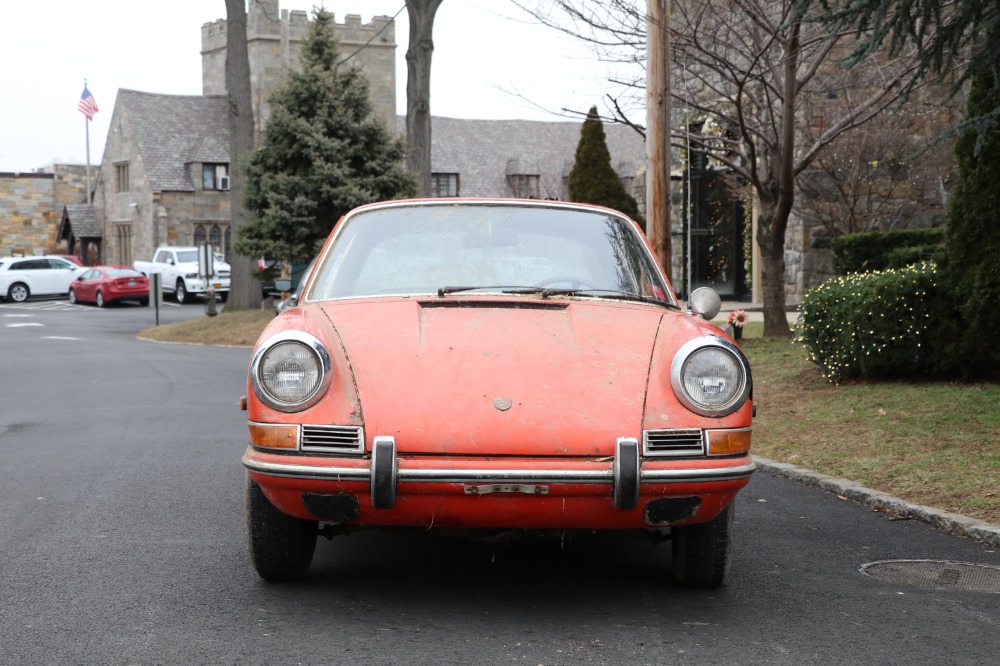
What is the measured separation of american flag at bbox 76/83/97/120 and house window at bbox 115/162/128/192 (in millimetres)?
2784

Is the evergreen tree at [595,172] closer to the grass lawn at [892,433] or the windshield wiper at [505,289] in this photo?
the grass lawn at [892,433]

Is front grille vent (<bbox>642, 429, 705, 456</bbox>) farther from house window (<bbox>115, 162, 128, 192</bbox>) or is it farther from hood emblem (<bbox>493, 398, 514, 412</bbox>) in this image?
house window (<bbox>115, 162, 128, 192</bbox>)

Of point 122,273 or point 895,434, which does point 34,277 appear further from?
point 895,434

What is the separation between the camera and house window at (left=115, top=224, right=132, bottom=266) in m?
60.4

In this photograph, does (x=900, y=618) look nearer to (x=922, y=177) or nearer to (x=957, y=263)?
(x=957, y=263)

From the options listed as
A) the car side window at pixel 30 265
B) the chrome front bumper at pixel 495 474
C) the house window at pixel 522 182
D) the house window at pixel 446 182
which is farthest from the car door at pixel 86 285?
the chrome front bumper at pixel 495 474

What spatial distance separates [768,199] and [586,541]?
10.7m

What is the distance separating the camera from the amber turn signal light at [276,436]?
4398 mm

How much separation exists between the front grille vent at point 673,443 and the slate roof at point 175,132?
5548 centimetres

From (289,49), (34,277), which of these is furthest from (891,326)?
(289,49)

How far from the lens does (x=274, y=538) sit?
15.7 ft

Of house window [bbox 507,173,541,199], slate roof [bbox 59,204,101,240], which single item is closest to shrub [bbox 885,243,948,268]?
house window [bbox 507,173,541,199]

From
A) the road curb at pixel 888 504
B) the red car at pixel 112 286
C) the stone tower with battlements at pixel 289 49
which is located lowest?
the road curb at pixel 888 504

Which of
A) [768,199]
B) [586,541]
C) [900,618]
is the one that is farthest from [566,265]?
[768,199]
